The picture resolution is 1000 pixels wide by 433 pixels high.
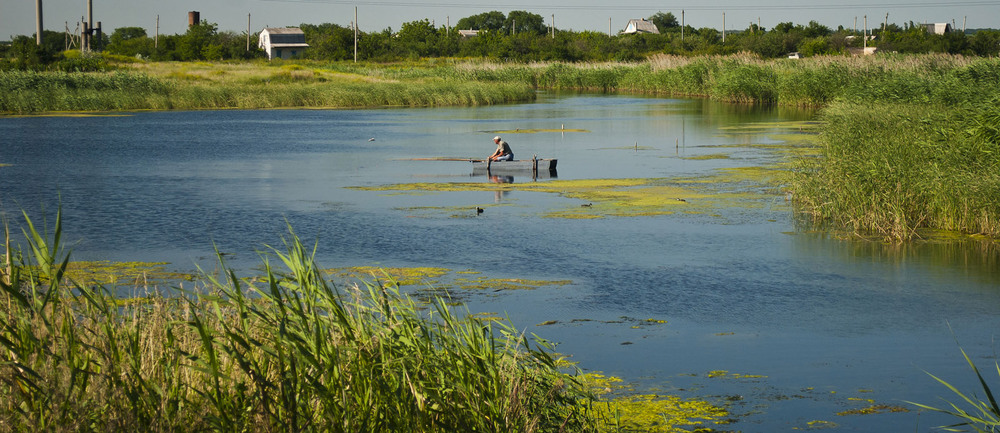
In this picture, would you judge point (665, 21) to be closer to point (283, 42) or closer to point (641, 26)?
point (641, 26)

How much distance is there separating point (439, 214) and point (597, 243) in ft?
11.6

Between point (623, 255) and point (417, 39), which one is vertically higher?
point (417, 39)

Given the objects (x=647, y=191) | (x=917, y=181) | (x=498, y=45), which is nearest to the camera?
(x=917, y=181)

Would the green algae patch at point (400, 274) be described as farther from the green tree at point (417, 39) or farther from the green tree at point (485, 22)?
the green tree at point (485, 22)

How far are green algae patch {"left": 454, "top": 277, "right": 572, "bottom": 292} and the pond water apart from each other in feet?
0.75

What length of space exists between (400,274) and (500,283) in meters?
1.21

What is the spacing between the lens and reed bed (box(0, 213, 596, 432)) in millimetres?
4945

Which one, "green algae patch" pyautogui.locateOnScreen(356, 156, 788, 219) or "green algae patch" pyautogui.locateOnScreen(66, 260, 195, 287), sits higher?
"green algae patch" pyautogui.locateOnScreen(356, 156, 788, 219)

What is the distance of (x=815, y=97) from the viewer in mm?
45500

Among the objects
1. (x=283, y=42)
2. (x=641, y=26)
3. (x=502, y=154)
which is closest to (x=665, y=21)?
(x=641, y=26)

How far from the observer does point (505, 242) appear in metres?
14.2

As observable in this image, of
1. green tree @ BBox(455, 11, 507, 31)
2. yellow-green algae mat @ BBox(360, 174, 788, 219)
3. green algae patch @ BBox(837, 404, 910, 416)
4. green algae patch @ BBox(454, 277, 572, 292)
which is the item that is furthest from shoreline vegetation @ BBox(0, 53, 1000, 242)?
green tree @ BBox(455, 11, 507, 31)

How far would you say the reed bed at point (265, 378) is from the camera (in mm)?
4945

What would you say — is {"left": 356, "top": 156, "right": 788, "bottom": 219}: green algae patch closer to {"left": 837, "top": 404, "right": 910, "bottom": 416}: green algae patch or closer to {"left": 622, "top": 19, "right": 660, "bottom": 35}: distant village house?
{"left": 837, "top": 404, "right": 910, "bottom": 416}: green algae patch
